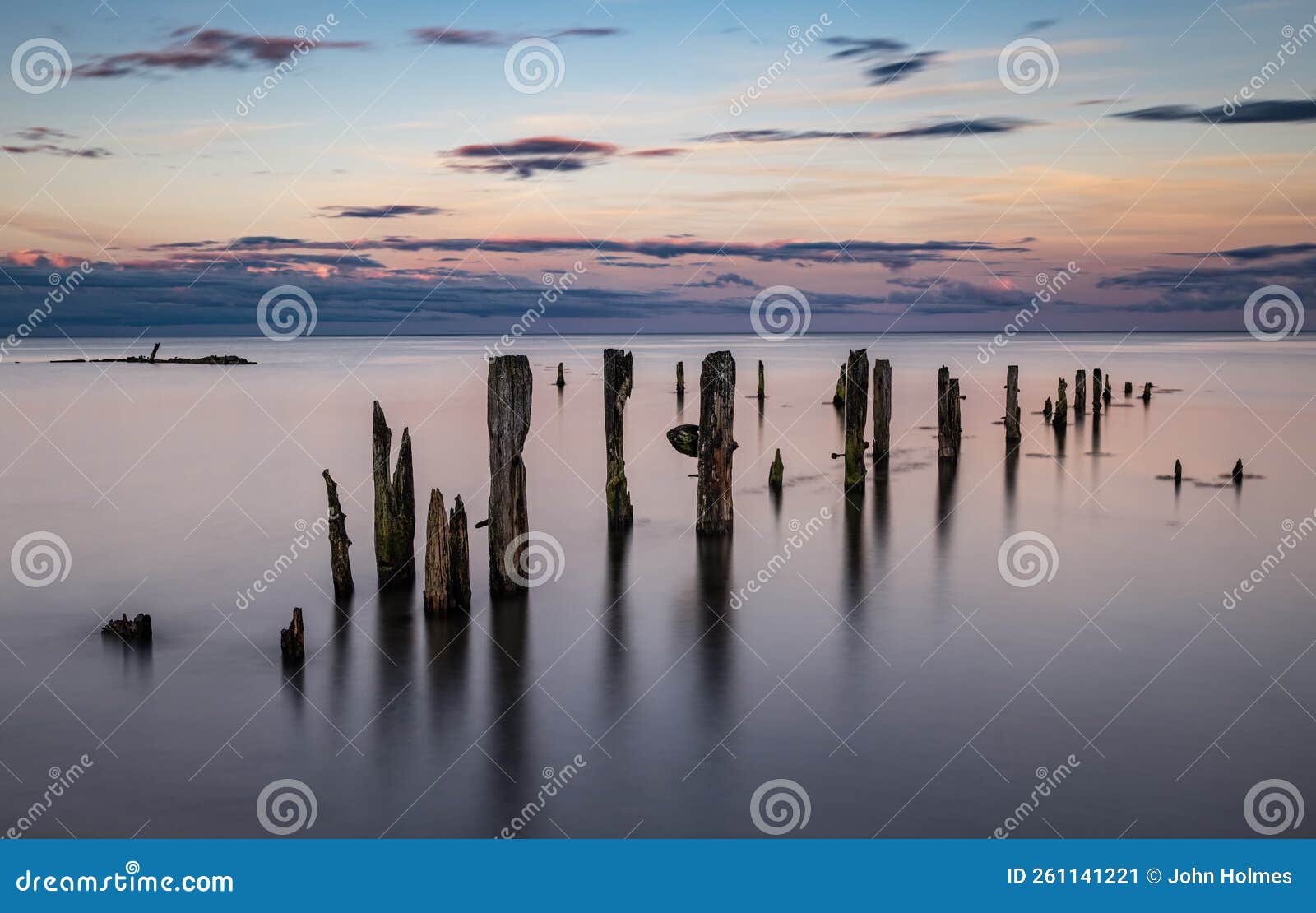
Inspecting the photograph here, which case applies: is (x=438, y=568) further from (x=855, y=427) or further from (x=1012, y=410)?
(x=1012, y=410)

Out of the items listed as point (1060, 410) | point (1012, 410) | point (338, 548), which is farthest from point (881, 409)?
point (338, 548)

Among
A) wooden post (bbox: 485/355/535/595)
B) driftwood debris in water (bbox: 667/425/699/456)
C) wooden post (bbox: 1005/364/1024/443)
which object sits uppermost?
wooden post (bbox: 1005/364/1024/443)

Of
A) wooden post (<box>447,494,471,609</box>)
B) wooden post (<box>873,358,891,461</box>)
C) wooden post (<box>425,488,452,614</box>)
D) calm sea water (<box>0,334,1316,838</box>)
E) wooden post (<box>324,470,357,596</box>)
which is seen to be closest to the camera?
calm sea water (<box>0,334,1316,838</box>)

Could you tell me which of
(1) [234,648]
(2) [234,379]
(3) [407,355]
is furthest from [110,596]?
(3) [407,355]

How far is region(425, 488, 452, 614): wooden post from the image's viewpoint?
41.3 ft

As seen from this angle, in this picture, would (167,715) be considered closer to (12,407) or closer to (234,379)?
(12,407)

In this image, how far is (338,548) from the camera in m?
13.8

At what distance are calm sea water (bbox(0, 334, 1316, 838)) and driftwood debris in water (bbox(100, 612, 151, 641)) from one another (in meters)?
0.33

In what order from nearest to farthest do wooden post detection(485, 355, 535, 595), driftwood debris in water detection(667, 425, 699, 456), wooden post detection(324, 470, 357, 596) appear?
wooden post detection(485, 355, 535, 595) < wooden post detection(324, 470, 357, 596) < driftwood debris in water detection(667, 425, 699, 456)

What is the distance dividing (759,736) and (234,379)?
61.7 metres

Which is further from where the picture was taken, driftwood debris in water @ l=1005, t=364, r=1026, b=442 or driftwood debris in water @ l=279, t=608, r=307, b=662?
driftwood debris in water @ l=1005, t=364, r=1026, b=442

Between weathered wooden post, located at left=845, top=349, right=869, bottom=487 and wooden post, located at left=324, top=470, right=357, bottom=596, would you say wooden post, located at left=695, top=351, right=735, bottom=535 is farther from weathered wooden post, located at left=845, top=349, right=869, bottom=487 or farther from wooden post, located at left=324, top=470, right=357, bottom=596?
weathered wooden post, located at left=845, top=349, right=869, bottom=487

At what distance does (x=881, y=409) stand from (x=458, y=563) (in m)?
15.5

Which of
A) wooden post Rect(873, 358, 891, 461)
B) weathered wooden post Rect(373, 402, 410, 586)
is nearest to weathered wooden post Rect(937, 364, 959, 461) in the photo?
wooden post Rect(873, 358, 891, 461)
